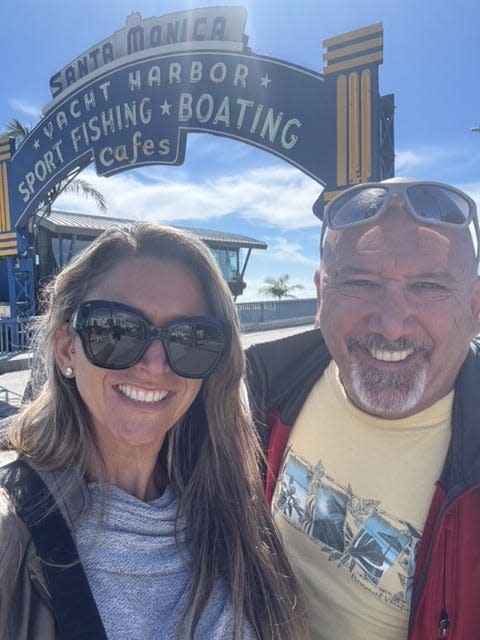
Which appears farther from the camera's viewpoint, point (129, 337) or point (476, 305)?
point (476, 305)

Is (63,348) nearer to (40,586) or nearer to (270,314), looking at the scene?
(40,586)

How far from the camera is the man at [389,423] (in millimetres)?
1490

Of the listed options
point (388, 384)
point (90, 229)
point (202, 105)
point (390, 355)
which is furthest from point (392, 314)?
point (90, 229)

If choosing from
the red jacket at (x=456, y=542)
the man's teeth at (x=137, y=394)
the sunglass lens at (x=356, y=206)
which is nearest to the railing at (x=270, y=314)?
the sunglass lens at (x=356, y=206)

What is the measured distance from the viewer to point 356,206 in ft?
5.94

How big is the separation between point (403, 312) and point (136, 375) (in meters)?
0.91

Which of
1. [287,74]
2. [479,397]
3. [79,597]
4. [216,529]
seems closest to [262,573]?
[216,529]

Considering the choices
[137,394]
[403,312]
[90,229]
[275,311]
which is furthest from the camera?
[275,311]

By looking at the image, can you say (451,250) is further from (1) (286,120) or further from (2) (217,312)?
(1) (286,120)

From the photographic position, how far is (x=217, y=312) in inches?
60.5

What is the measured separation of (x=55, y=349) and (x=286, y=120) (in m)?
5.08

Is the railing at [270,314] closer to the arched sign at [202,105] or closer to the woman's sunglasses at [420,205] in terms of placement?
the arched sign at [202,105]

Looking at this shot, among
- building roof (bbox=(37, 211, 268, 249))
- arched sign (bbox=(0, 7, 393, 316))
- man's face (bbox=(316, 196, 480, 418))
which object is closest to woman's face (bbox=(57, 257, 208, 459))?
man's face (bbox=(316, 196, 480, 418))

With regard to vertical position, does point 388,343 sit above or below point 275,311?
above
